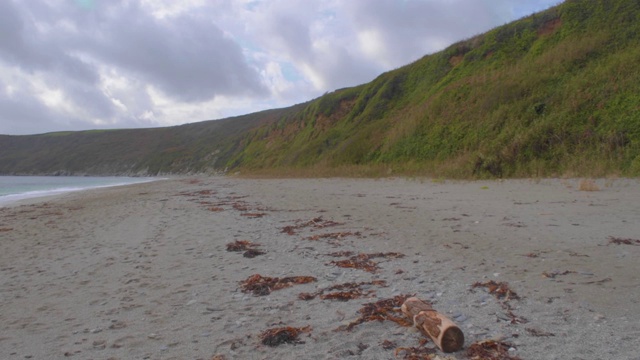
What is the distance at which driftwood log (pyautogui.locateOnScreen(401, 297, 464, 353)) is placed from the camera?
2.62m

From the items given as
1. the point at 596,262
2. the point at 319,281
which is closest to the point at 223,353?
the point at 319,281

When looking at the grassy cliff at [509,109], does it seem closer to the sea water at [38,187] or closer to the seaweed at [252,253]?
the seaweed at [252,253]

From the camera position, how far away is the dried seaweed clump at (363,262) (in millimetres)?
4783

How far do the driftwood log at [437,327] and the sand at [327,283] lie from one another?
0.06 m

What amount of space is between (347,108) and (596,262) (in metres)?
40.9

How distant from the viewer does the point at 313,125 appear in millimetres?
46281

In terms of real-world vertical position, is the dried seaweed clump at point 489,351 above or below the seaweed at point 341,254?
below

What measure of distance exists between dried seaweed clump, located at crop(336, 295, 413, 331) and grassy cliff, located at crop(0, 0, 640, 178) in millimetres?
13058

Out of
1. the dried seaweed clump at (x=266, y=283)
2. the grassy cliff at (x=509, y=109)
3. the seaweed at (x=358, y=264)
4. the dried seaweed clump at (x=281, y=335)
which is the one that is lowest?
the dried seaweed clump at (x=281, y=335)

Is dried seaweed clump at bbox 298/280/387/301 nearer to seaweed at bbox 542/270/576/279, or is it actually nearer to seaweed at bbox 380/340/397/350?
seaweed at bbox 380/340/397/350

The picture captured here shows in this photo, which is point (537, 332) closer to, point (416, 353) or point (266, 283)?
point (416, 353)

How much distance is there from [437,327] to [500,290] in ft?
4.24

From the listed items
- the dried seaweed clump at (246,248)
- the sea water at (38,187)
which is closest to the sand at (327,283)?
the dried seaweed clump at (246,248)

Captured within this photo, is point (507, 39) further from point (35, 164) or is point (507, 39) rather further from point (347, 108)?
point (35, 164)
